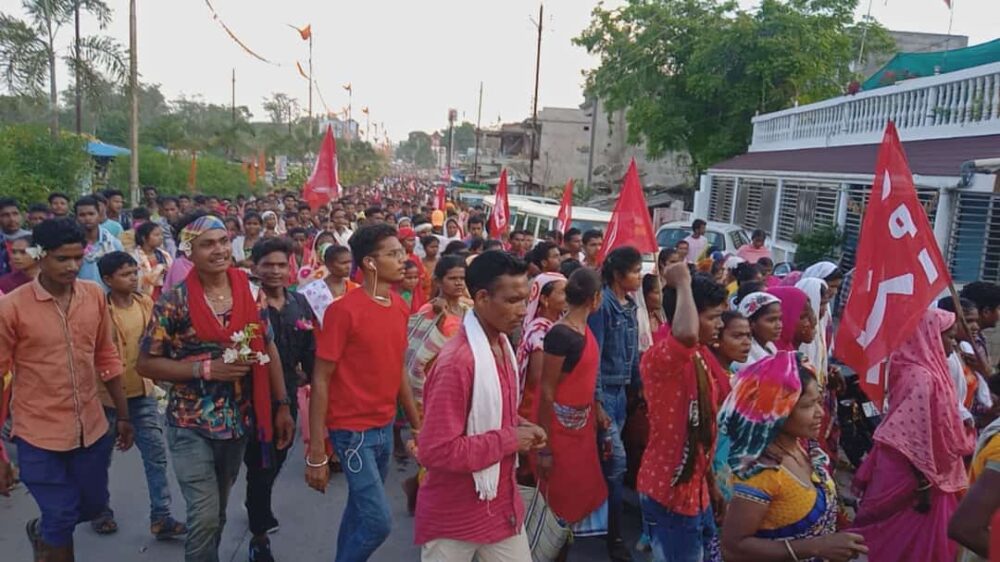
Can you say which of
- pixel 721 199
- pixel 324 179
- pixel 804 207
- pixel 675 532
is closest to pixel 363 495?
pixel 675 532

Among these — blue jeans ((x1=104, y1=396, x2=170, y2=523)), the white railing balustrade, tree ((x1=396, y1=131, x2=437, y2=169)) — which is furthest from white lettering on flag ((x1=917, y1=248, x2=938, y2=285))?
tree ((x1=396, y1=131, x2=437, y2=169))

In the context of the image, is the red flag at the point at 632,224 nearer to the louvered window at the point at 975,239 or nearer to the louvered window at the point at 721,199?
the louvered window at the point at 975,239

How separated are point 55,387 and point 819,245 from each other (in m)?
10.9

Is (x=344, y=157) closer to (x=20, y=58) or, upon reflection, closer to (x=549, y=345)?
(x=20, y=58)

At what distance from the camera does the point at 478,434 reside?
2688 millimetres

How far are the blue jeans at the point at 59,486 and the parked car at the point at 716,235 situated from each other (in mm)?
9545

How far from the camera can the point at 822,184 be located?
1298 centimetres

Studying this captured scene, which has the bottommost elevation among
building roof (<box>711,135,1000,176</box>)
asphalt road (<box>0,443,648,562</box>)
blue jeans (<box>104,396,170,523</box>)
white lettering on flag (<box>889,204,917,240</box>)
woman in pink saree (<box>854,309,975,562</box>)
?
asphalt road (<box>0,443,648,562</box>)

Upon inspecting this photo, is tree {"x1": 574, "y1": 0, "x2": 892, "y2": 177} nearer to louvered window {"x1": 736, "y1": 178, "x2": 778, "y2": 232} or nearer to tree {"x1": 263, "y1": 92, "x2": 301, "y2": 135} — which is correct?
louvered window {"x1": 736, "y1": 178, "x2": 778, "y2": 232}

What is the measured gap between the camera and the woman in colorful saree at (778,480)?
2.41 m

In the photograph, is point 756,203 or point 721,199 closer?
point 756,203

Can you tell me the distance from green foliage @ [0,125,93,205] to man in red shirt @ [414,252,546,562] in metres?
12.8

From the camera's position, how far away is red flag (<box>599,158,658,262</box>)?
6.17m

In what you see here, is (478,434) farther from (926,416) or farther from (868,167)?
(868,167)
